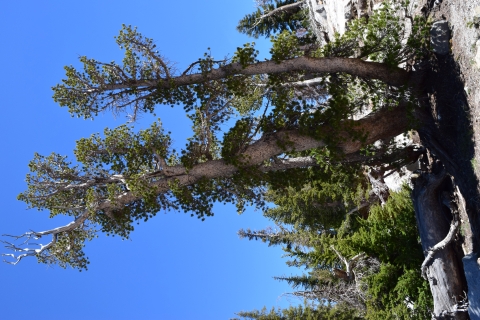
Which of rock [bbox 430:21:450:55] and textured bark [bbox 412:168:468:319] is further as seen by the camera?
textured bark [bbox 412:168:468:319]

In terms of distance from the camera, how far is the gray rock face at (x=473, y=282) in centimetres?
1277

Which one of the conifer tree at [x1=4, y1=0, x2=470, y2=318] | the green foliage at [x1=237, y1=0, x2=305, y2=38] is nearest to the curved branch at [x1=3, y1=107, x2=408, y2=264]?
the conifer tree at [x1=4, y1=0, x2=470, y2=318]

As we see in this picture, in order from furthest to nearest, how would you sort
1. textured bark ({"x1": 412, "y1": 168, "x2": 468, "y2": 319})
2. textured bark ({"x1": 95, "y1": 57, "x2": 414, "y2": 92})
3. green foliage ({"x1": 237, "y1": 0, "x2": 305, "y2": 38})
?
green foliage ({"x1": 237, "y1": 0, "x2": 305, "y2": 38}) < textured bark ({"x1": 412, "y1": 168, "x2": 468, "y2": 319}) < textured bark ({"x1": 95, "y1": 57, "x2": 414, "y2": 92})

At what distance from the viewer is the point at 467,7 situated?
37.8 ft

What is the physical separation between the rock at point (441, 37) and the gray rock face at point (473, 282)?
19.3ft

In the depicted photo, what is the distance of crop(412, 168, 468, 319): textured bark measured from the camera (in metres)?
14.0

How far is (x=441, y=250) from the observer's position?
1420 centimetres

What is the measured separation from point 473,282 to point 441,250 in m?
1.50

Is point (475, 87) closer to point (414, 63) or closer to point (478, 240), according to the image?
point (414, 63)

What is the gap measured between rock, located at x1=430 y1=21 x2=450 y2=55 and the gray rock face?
5.89 meters

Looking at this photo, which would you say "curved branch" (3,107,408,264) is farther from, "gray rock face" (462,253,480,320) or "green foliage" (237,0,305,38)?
"green foliage" (237,0,305,38)

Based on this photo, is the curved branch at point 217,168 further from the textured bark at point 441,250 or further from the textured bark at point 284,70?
the textured bark at point 441,250

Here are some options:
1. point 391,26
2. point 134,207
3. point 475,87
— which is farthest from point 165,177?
point 475,87

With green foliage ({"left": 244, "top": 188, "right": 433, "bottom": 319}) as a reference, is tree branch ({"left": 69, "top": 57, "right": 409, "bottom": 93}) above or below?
Result: above
